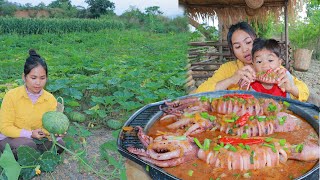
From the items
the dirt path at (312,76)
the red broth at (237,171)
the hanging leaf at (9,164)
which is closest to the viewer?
the red broth at (237,171)

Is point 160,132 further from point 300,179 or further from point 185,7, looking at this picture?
point 185,7

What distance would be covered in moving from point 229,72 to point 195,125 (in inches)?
48.0

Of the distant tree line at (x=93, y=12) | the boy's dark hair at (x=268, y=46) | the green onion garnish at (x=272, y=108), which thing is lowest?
the green onion garnish at (x=272, y=108)

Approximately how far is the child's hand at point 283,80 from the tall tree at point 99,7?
37.7m

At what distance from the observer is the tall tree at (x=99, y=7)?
3859 cm

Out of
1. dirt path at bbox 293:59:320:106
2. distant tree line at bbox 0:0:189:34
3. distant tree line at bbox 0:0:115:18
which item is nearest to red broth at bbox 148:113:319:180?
dirt path at bbox 293:59:320:106

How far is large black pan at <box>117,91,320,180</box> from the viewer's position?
129 centimetres

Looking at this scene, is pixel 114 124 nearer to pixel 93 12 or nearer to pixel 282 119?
pixel 282 119

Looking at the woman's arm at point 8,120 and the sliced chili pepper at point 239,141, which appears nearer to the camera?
the sliced chili pepper at point 239,141

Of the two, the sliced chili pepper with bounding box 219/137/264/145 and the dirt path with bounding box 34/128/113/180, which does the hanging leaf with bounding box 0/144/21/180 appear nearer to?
the dirt path with bounding box 34/128/113/180

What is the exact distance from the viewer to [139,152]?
4.53ft

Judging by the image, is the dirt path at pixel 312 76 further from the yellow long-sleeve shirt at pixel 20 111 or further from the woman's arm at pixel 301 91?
the yellow long-sleeve shirt at pixel 20 111

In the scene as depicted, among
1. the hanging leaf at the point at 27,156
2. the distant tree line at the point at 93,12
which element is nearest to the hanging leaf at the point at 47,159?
the hanging leaf at the point at 27,156

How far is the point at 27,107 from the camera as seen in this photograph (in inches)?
125
